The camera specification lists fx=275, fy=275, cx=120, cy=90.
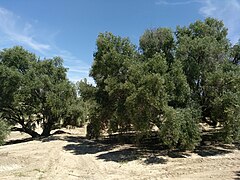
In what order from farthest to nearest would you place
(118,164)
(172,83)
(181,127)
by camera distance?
(172,83) → (181,127) → (118,164)

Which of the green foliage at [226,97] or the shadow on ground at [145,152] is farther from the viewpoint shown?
the shadow on ground at [145,152]

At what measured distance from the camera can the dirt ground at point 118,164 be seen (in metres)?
11.2

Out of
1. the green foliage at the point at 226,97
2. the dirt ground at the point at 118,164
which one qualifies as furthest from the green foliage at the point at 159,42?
the dirt ground at the point at 118,164

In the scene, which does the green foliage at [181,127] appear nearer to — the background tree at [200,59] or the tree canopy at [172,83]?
the tree canopy at [172,83]

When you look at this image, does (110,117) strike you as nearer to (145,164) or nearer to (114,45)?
(114,45)

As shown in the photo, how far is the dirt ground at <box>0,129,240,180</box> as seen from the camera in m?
11.2

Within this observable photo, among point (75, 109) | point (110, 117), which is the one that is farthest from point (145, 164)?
point (75, 109)

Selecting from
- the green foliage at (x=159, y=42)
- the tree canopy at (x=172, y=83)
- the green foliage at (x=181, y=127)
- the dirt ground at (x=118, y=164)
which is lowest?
the dirt ground at (x=118, y=164)

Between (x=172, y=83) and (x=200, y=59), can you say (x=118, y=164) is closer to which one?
(x=172, y=83)

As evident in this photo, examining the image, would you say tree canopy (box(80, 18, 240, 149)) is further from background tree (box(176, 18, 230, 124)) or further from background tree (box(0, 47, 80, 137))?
background tree (box(0, 47, 80, 137))

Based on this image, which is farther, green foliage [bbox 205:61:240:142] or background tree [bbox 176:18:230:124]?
background tree [bbox 176:18:230:124]

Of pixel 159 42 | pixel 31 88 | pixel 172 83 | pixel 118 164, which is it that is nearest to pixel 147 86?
pixel 172 83

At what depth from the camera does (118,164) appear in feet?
44.1

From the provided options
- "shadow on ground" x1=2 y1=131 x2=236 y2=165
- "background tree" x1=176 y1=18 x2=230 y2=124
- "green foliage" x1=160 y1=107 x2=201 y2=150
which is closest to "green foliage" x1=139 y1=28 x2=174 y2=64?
"background tree" x1=176 y1=18 x2=230 y2=124
